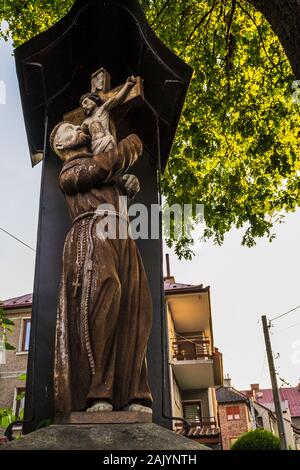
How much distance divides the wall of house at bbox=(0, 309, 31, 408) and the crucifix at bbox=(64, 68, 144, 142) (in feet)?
62.7

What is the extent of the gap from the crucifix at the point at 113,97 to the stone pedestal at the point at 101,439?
6.54ft

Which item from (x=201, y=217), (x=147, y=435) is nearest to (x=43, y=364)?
(x=147, y=435)

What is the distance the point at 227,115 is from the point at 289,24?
16.5 ft

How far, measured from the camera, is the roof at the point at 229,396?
40.9 m

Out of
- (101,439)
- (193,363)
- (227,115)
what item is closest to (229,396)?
(193,363)

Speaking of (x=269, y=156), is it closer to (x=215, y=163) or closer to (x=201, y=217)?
(x=215, y=163)

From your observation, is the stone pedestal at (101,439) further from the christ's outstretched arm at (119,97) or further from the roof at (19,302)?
the roof at (19,302)

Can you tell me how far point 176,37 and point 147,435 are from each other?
24.7ft

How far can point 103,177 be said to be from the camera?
303 centimetres

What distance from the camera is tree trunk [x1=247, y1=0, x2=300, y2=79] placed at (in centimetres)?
377

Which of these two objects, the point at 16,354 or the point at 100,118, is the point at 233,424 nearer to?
the point at 16,354

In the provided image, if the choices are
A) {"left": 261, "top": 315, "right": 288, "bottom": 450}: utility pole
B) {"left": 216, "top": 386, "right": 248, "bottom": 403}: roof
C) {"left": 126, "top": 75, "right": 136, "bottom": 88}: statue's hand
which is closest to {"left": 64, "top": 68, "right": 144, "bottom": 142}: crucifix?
{"left": 126, "top": 75, "right": 136, "bottom": 88}: statue's hand

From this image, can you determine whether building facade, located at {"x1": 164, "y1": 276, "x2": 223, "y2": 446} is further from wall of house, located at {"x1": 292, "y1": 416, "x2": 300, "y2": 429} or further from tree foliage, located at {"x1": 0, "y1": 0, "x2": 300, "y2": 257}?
wall of house, located at {"x1": 292, "y1": 416, "x2": 300, "y2": 429}
